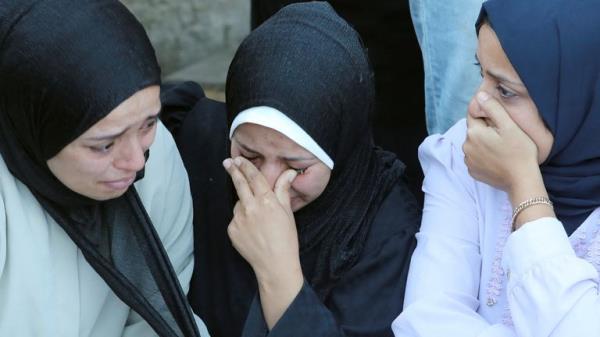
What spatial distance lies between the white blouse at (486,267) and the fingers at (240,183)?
436 mm

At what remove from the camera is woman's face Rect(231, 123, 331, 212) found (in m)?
2.64

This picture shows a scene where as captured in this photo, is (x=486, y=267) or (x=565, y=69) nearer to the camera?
(x=565, y=69)

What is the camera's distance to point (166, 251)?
288 centimetres

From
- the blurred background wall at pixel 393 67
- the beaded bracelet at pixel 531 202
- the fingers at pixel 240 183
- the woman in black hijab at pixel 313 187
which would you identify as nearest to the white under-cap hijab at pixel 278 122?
the woman in black hijab at pixel 313 187

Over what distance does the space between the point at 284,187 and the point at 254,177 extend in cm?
8

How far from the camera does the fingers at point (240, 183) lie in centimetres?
268

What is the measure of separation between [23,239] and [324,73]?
0.83 m

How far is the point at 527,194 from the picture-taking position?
2.40m

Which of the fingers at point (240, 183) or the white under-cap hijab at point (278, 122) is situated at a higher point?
the white under-cap hijab at point (278, 122)

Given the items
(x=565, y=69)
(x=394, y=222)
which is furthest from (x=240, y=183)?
(x=565, y=69)

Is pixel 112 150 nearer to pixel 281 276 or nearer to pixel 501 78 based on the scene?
pixel 281 276

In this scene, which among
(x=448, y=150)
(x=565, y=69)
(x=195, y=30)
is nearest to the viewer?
(x=565, y=69)

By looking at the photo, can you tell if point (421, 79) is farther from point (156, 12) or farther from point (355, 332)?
point (156, 12)

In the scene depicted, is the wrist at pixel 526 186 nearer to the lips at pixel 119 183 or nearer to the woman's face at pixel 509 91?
the woman's face at pixel 509 91
